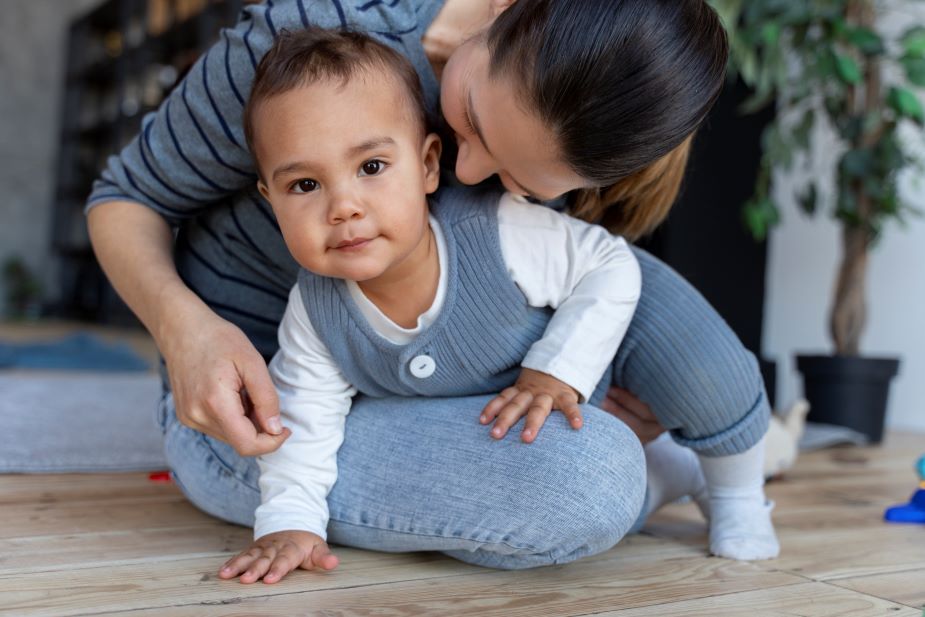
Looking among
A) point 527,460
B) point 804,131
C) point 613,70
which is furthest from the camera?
point 804,131

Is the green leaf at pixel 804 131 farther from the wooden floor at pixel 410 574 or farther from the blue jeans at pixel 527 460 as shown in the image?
the blue jeans at pixel 527 460

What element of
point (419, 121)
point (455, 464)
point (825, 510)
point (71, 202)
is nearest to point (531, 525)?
point (455, 464)

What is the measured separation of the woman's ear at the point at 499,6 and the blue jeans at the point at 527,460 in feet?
1.03

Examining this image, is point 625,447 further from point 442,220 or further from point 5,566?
point 5,566

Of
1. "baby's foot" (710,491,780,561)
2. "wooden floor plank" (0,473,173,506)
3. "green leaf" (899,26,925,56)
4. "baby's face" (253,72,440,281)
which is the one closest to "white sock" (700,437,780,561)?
"baby's foot" (710,491,780,561)

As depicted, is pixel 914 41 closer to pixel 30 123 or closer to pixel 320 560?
pixel 320 560

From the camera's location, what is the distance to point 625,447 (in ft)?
2.93

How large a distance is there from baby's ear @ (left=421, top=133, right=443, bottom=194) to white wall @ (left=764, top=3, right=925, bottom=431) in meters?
1.68

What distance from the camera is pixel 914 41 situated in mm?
2080

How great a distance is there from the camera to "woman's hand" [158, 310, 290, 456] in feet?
2.69

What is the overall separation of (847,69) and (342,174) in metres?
1.61

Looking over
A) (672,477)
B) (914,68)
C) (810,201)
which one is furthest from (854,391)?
(672,477)

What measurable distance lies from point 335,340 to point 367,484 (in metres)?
0.15

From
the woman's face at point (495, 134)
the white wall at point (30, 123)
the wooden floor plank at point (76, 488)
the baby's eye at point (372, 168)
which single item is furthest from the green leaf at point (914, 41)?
the white wall at point (30, 123)
